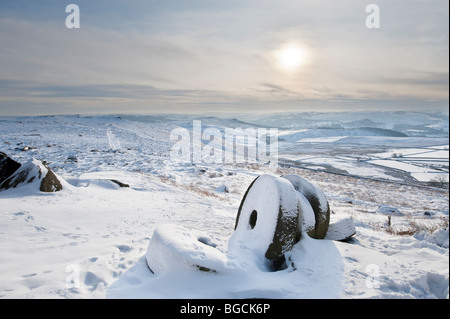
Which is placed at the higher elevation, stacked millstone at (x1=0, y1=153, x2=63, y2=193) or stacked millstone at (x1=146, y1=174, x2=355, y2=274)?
stacked millstone at (x1=0, y1=153, x2=63, y2=193)

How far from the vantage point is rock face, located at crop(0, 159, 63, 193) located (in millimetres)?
8117

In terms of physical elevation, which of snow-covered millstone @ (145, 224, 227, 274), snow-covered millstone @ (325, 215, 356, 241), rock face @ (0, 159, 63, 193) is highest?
rock face @ (0, 159, 63, 193)

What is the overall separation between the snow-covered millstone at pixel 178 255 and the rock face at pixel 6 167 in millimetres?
7717

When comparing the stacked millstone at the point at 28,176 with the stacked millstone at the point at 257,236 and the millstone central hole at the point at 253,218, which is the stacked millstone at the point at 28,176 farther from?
the millstone central hole at the point at 253,218

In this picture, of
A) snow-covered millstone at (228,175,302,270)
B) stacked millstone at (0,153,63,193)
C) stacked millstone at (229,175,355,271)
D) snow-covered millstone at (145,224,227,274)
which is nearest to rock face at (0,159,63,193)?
stacked millstone at (0,153,63,193)

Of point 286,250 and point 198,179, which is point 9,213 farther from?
point 198,179

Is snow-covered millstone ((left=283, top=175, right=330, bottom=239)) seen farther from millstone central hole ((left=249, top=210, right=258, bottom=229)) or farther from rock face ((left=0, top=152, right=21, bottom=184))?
rock face ((left=0, top=152, right=21, bottom=184))

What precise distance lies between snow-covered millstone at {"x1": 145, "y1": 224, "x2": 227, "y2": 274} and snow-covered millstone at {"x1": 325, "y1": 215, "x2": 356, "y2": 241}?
3.25 meters

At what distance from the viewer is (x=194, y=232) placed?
4797mm

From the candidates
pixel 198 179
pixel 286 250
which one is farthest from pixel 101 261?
pixel 198 179

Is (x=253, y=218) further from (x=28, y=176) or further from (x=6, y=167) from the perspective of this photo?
(x=6, y=167)

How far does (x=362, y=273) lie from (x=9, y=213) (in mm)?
7704

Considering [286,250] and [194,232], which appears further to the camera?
[194,232]
